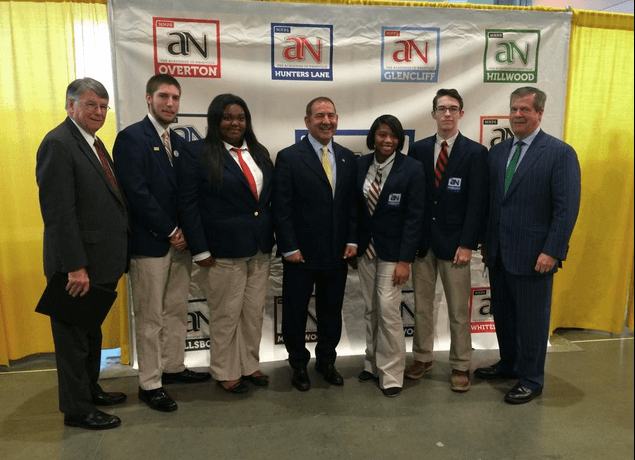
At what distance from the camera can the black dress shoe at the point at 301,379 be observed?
3090 millimetres

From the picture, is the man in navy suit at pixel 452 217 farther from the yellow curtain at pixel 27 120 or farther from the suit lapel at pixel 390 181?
the yellow curtain at pixel 27 120

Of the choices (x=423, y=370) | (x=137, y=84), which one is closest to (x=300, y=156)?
(x=137, y=84)

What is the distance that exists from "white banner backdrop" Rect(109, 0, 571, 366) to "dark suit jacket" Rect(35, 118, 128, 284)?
0.85 meters

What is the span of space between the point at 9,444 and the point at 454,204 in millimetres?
2574

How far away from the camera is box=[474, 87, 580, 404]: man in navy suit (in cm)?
275

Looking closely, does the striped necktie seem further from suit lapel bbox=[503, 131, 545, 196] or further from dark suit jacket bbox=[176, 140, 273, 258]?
suit lapel bbox=[503, 131, 545, 196]

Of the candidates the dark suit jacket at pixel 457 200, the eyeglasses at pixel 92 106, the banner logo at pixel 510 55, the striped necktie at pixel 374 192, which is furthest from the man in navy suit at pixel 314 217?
the banner logo at pixel 510 55

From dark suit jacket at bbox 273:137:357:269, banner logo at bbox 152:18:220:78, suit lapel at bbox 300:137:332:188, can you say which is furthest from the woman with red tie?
banner logo at bbox 152:18:220:78

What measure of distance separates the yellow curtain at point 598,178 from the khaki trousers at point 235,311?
2308 millimetres

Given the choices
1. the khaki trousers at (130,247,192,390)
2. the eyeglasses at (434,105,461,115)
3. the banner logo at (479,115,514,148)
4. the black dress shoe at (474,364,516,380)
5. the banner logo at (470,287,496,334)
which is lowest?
the black dress shoe at (474,364,516,380)

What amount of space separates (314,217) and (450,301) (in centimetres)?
95

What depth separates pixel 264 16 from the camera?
3.35 metres

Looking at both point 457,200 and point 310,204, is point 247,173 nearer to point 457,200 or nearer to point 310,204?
point 310,204

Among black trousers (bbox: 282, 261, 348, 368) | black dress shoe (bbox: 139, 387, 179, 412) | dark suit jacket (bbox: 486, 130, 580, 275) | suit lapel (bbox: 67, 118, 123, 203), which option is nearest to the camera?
suit lapel (bbox: 67, 118, 123, 203)
